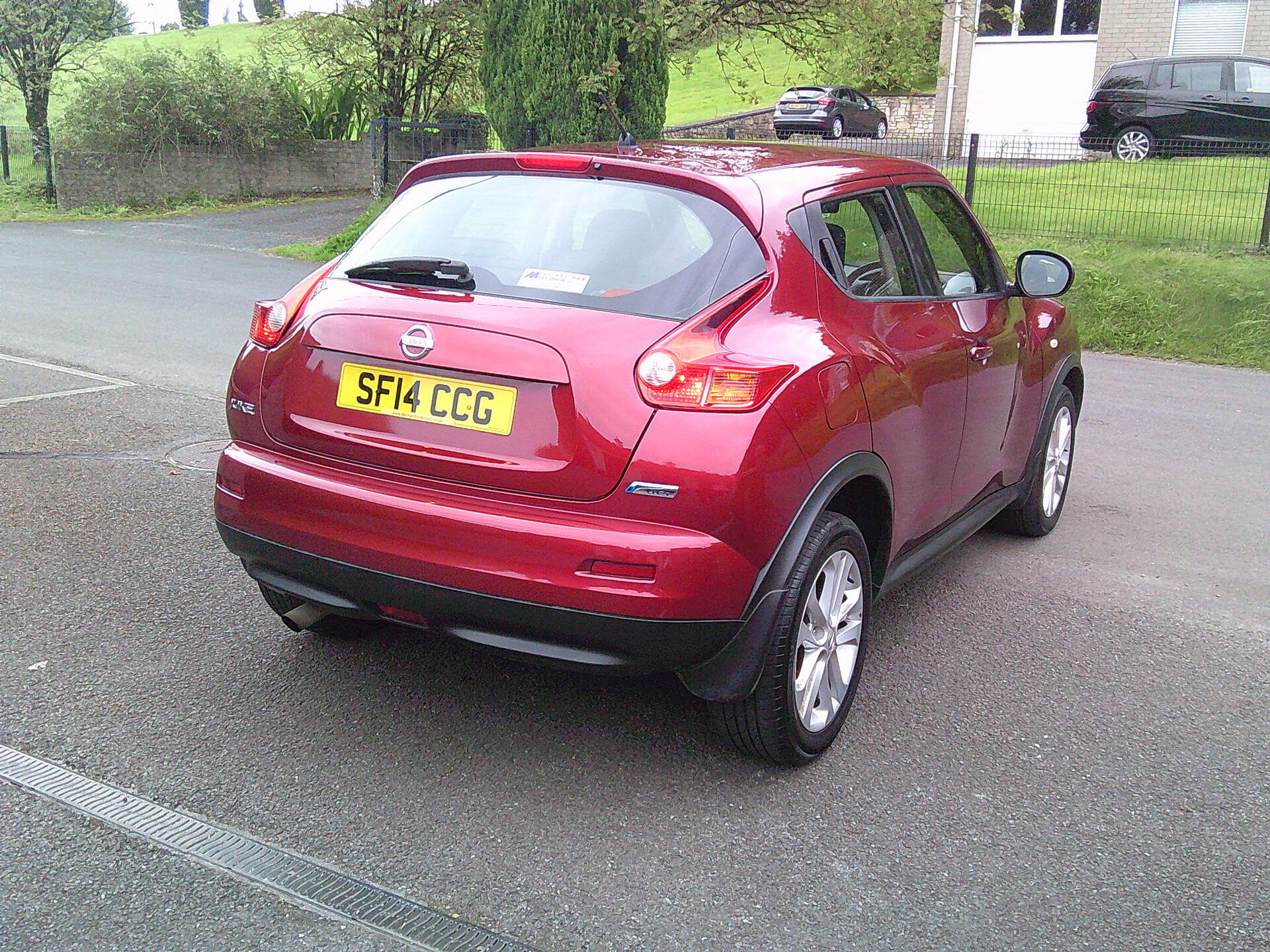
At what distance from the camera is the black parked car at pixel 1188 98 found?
859 inches

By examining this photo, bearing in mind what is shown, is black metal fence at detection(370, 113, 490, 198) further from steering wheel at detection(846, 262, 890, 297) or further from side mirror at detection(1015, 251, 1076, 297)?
steering wheel at detection(846, 262, 890, 297)

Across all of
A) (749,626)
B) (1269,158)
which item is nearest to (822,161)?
(749,626)

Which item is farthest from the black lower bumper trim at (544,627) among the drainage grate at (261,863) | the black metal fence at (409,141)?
the black metal fence at (409,141)

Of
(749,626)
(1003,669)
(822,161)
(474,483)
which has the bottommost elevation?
(1003,669)

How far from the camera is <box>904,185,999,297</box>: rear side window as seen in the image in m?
4.47

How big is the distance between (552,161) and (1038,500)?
299 centimetres

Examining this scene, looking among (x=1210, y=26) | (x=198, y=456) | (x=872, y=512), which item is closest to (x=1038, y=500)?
(x=872, y=512)

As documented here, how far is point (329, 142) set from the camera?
26406mm

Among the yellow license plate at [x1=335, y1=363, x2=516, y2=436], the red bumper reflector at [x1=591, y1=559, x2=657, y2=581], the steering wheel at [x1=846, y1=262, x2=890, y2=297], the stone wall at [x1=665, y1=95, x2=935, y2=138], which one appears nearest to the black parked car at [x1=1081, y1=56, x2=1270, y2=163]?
the stone wall at [x1=665, y1=95, x2=935, y2=138]

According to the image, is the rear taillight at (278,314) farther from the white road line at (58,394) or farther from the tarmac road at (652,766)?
the white road line at (58,394)

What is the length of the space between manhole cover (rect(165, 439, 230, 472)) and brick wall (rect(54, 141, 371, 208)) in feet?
58.4

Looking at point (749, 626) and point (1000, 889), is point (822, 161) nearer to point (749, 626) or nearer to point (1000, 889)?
point (749, 626)

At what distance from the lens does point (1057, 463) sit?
5770 millimetres

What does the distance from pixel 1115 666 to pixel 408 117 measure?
20.0 metres
